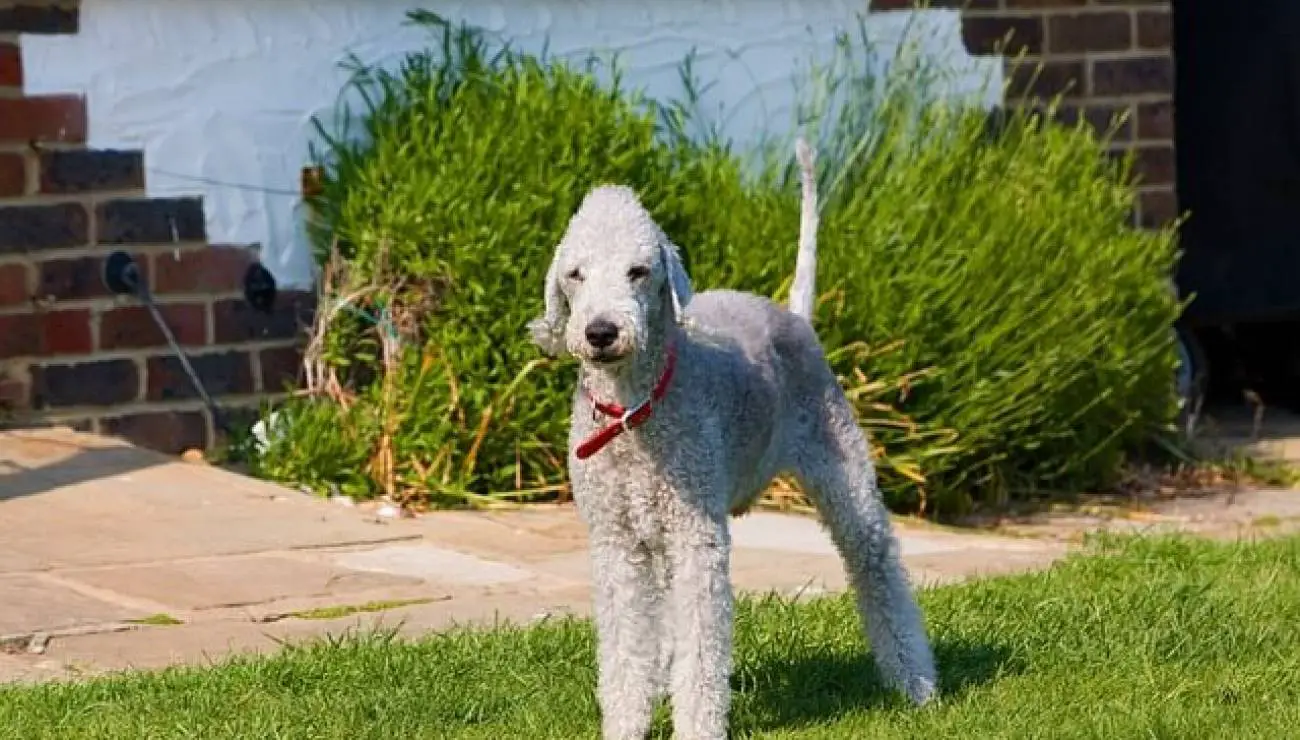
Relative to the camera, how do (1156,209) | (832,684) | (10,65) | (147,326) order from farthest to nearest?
(1156,209), (147,326), (10,65), (832,684)

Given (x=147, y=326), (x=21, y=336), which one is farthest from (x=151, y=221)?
(x=21, y=336)

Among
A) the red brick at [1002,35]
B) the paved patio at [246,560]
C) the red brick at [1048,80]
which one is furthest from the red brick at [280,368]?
the red brick at [1048,80]

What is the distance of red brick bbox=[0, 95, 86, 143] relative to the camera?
8.19 metres

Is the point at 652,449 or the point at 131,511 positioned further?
the point at 131,511

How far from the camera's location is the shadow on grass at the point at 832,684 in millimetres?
5340

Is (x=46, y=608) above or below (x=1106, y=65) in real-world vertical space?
below

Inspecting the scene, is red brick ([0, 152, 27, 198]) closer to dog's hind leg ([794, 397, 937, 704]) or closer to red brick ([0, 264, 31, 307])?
red brick ([0, 264, 31, 307])

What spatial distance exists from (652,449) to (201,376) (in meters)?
3.92

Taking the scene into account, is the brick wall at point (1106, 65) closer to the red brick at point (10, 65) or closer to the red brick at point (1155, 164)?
the red brick at point (1155, 164)

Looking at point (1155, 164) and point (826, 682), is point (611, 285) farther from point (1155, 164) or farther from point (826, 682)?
point (1155, 164)

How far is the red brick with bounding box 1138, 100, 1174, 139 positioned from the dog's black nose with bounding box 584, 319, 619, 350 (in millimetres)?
6636

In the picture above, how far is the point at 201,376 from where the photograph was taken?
8.58 m

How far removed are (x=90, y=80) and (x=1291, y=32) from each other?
221 inches

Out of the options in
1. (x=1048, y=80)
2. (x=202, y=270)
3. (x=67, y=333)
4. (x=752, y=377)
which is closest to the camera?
(x=752, y=377)
